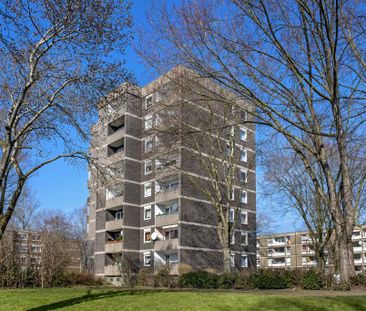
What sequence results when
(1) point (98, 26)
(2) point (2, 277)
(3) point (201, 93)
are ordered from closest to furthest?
(1) point (98, 26), (3) point (201, 93), (2) point (2, 277)

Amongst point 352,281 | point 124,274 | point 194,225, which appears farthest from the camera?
point 194,225

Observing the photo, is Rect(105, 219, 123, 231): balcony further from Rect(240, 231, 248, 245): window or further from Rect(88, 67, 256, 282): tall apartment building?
Rect(240, 231, 248, 245): window

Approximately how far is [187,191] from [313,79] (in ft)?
92.7

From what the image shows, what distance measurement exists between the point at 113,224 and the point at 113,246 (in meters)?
2.30

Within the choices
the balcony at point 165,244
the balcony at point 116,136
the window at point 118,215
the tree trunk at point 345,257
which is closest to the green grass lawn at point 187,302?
the tree trunk at point 345,257

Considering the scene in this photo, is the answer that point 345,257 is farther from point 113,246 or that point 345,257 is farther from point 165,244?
point 113,246

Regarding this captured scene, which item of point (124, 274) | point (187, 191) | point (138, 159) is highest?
point (138, 159)

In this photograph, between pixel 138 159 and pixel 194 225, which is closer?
pixel 194 225

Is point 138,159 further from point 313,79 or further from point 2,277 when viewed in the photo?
point 313,79

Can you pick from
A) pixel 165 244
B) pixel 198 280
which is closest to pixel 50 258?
pixel 198 280

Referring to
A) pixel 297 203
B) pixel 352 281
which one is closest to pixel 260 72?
pixel 352 281

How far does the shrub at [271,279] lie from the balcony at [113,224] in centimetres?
2513

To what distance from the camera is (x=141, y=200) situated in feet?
153

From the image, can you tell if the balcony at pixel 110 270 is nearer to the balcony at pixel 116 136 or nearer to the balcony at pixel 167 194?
the balcony at pixel 167 194
